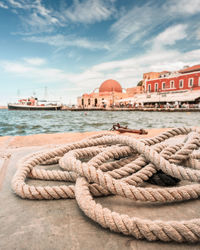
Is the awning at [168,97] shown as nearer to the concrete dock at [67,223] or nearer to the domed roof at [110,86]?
the domed roof at [110,86]

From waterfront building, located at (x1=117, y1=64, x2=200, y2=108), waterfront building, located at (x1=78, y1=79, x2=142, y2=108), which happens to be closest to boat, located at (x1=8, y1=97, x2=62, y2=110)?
waterfront building, located at (x1=78, y1=79, x2=142, y2=108)

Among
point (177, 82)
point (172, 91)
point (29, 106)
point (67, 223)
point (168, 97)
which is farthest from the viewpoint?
point (29, 106)

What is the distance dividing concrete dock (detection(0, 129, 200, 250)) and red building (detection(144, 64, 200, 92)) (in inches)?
1231

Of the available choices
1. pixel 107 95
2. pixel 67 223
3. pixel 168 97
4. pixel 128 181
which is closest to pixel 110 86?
pixel 107 95

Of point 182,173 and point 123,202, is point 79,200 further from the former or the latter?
point 182,173

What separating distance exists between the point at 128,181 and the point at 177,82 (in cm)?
3377

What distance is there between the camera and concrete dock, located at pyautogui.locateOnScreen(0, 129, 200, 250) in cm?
65

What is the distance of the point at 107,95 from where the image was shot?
4462 centimetres

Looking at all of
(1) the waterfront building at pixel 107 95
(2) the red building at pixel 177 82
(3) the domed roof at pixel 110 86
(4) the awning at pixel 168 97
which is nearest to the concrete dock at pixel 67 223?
(4) the awning at pixel 168 97

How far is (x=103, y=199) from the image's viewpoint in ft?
3.08

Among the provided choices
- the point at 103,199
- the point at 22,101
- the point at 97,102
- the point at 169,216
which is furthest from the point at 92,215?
the point at 22,101

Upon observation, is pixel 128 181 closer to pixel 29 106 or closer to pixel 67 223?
pixel 67 223

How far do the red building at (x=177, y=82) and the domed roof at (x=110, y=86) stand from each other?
12553mm

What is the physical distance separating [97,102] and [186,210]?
4630 cm
